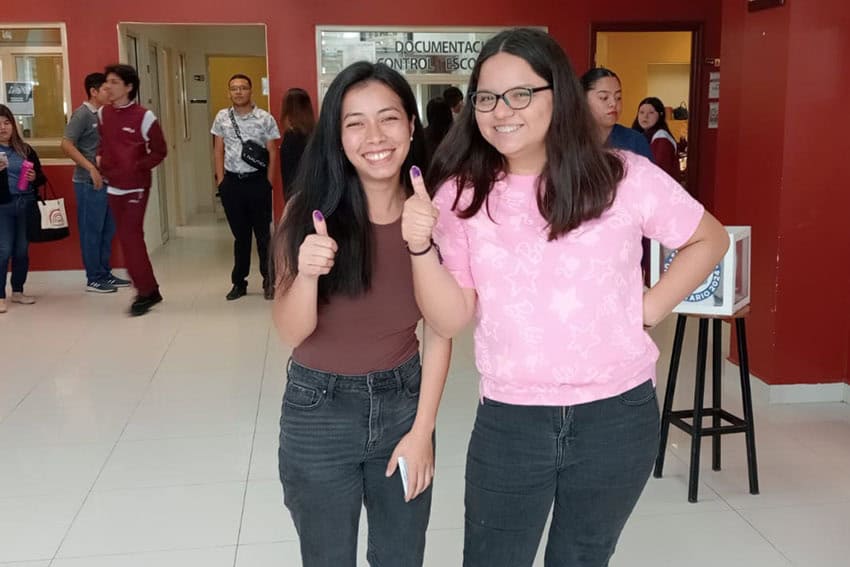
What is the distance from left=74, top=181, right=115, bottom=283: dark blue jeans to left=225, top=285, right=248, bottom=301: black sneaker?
115 cm

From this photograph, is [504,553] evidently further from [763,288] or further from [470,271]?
[763,288]

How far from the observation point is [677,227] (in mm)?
1607

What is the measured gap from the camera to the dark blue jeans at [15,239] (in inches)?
238

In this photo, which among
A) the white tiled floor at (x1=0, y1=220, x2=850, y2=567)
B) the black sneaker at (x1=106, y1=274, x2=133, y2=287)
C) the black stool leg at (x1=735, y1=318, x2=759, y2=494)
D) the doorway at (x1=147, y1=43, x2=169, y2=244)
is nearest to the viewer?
the white tiled floor at (x1=0, y1=220, x2=850, y2=567)

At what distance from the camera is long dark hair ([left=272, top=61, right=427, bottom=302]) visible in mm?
1600

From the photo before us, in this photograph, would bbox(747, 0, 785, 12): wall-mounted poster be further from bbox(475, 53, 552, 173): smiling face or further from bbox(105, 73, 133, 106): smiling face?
bbox(105, 73, 133, 106): smiling face

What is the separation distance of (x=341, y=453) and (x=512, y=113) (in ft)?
2.39

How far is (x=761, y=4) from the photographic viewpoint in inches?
155

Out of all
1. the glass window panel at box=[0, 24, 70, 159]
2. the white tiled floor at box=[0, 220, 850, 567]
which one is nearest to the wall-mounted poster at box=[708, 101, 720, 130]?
the white tiled floor at box=[0, 220, 850, 567]

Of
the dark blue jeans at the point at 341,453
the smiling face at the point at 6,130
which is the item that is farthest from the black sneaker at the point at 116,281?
the dark blue jeans at the point at 341,453

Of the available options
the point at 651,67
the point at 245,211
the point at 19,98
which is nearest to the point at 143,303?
the point at 245,211

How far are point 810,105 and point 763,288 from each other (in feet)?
2.88

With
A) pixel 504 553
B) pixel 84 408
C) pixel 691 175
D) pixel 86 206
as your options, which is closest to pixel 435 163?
pixel 504 553

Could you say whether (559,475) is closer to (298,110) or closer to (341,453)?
(341,453)
